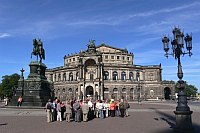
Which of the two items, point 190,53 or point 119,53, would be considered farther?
point 119,53

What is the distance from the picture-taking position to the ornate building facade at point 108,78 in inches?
3285

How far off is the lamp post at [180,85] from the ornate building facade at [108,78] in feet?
217

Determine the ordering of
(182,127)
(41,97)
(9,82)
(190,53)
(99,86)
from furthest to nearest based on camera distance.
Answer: (9,82), (99,86), (41,97), (190,53), (182,127)

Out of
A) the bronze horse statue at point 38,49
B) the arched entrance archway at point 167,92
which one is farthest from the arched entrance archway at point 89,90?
the bronze horse statue at point 38,49

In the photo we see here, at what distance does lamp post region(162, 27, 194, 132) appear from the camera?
12.4 meters

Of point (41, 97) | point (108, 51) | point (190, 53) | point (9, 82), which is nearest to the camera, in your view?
point (190, 53)

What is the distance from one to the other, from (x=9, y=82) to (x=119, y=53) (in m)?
42.9

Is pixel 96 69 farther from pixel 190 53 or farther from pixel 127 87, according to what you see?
pixel 190 53

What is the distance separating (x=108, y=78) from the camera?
87.4 metres

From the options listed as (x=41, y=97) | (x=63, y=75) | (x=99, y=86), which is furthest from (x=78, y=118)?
(x=63, y=75)

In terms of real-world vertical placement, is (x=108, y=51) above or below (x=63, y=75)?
above

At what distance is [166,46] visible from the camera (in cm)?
1486

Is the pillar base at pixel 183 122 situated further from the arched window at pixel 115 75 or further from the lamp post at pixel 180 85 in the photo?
the arched window at pixel 115 75

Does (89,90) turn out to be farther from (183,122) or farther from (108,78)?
(183,122)
